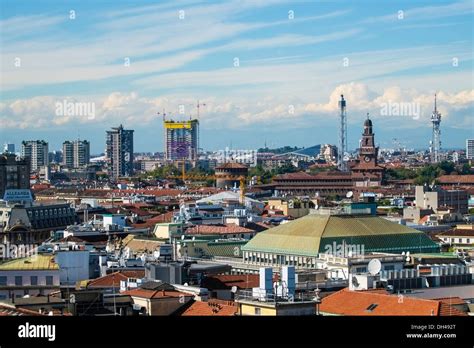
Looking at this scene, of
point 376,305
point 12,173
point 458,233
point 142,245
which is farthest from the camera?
point 12,173

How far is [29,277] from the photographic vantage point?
119 feet

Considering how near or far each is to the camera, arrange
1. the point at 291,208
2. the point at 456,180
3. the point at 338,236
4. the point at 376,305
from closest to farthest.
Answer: the point at 376,305
the point at 338,236
the point at 291,208
the point at 456,180

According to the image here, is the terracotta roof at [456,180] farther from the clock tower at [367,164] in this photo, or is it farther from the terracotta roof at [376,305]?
the terracotta roof at [376,305]

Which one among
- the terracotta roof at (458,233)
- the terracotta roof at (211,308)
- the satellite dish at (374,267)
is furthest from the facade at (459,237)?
the terracotta roof at (211,308)

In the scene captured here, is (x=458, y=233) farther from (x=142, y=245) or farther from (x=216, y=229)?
(x=142, y=245)

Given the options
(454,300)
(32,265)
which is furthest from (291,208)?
(454,300)

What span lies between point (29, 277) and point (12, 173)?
205 ft

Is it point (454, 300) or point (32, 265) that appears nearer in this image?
point (454, 300)
